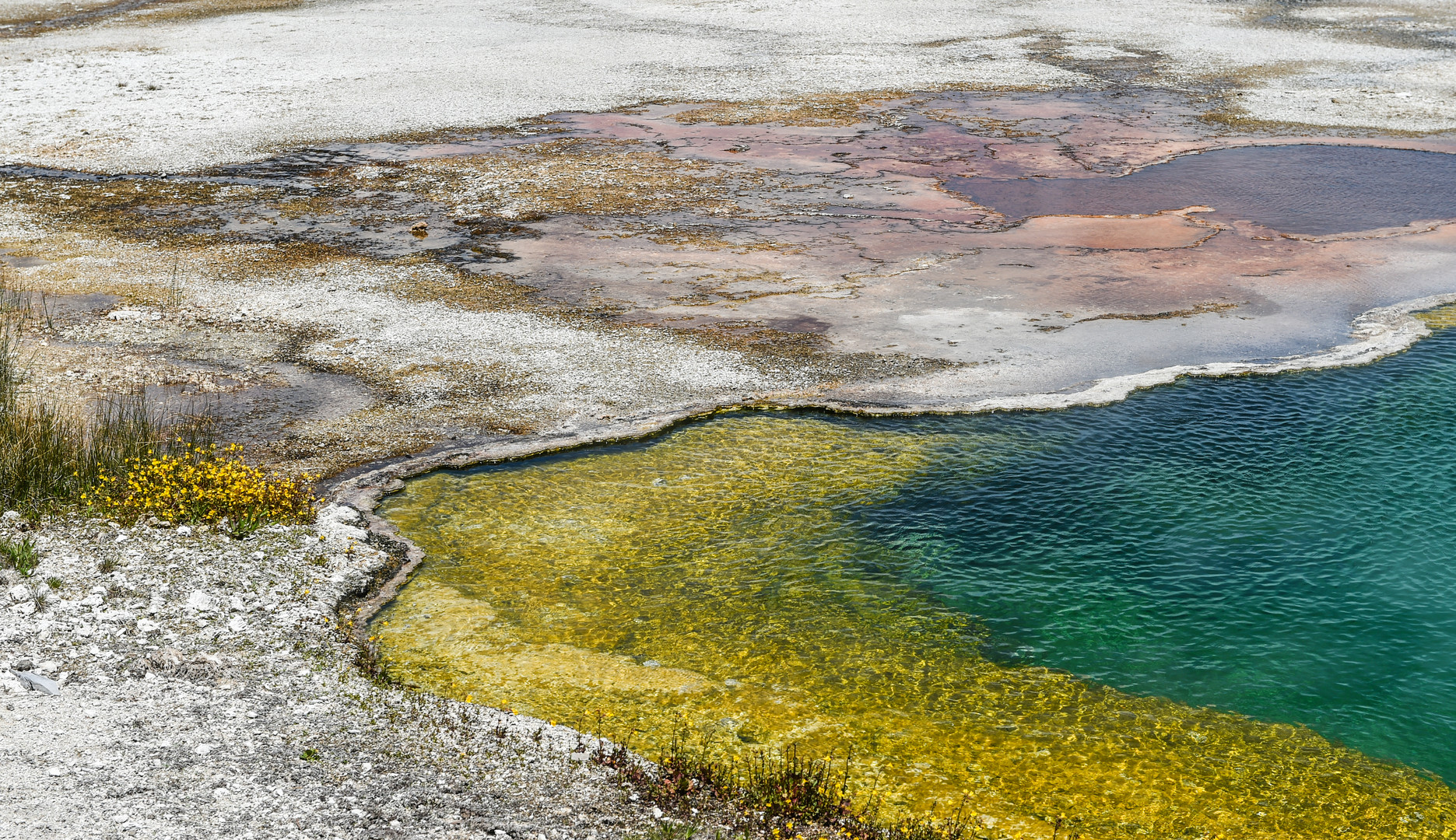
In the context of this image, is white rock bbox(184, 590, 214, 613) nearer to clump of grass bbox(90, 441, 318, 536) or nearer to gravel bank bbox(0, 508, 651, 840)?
gravel bank bbox(0, 508, 651, 840)

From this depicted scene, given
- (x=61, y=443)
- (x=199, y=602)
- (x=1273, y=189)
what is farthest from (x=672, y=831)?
(x=1273, y=189)

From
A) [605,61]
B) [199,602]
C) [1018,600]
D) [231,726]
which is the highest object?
[605,61]

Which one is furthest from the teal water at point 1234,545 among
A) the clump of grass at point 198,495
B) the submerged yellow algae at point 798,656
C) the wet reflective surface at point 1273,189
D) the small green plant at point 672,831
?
the wet reflective surface at point 1273,189

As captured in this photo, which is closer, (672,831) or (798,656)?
(672,831)

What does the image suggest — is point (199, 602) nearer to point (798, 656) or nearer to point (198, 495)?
point (198, 495)

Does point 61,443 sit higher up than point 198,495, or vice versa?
point 61,443

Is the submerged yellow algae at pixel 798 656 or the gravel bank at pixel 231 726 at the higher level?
the gravel bank at pixel 231 726

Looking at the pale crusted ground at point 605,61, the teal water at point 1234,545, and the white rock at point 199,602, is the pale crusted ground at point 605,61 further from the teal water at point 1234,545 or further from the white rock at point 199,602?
the white rock at point 199,602
